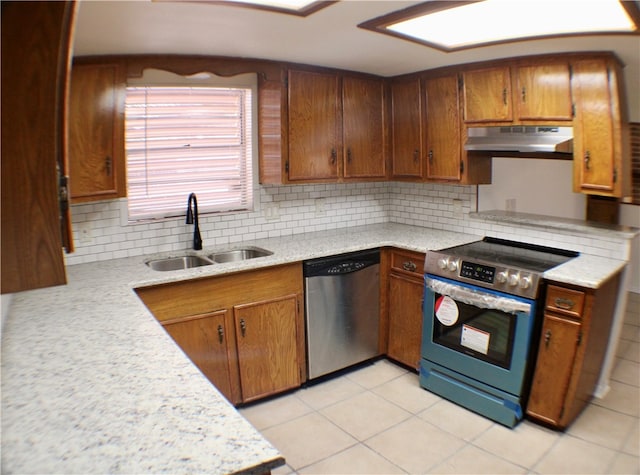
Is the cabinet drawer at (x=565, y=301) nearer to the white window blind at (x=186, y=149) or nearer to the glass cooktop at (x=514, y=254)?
the glass cooktop at (x=514, y=254)

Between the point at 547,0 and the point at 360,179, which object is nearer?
the point at 547,0

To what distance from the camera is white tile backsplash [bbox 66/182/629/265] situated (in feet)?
9.48

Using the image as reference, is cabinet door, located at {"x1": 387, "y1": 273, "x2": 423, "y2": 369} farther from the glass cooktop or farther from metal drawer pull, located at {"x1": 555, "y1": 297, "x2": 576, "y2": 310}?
metal drawer pull, located at {"x1": 555, "y1": 297, "x2": 576, "y2": 310}

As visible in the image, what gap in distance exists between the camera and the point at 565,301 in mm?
2494

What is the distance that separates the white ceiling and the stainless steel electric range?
123 centimetres

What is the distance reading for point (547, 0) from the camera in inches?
72.4

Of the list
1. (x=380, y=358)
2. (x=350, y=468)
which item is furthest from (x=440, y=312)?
(x=350, y=468)

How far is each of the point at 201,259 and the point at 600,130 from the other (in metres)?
2.52

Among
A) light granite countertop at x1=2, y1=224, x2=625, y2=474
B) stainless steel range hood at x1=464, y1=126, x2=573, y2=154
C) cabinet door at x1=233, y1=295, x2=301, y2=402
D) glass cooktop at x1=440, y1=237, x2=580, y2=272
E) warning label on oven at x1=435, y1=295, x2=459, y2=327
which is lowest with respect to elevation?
cabinet door at x1=233, y1=295, x2=301, y2=402

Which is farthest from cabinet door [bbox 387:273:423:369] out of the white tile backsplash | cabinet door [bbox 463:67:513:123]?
cabinet door [bbox 463:67:513:123]

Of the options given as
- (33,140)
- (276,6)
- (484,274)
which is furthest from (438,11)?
(33,140)

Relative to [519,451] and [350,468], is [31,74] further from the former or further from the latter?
[519,451]

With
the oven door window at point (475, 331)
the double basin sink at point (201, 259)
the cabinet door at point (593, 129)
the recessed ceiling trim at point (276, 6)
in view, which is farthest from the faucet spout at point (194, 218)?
the cabinet door at point (593, 129)

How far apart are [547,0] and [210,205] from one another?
233cm
